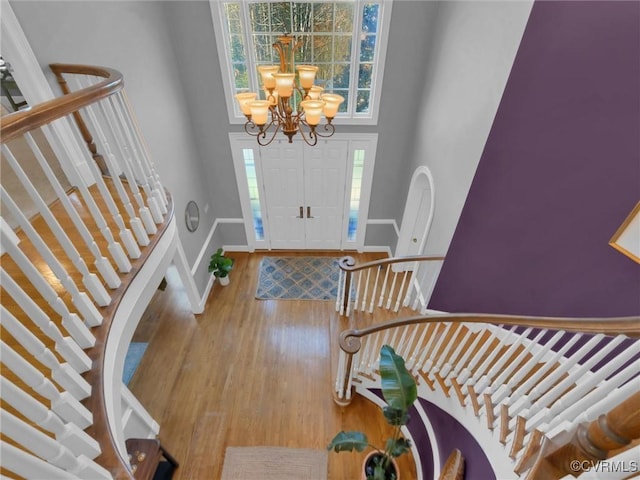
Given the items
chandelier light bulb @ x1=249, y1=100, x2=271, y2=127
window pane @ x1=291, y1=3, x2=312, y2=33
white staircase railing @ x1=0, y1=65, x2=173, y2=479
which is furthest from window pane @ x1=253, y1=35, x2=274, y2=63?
white staircase railing @ x1=0, y1=65, x2=173, y2=479

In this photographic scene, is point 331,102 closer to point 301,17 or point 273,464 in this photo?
point 301,17

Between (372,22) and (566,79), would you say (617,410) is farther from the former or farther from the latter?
(372,22)

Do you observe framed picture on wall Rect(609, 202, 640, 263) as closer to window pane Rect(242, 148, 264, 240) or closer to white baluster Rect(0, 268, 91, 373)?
white baluster Rect(0, 268, 91, 373)

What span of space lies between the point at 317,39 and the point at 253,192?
251cm

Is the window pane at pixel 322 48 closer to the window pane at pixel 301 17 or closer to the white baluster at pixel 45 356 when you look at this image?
the window pane at pixel 301 17

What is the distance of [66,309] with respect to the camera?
1.33 metres

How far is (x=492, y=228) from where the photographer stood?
2.69 meters

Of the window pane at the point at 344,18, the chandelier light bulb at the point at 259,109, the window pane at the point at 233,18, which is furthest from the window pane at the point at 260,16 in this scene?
the chandelier light bulb at the point at 259,109

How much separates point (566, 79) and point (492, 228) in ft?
3.87

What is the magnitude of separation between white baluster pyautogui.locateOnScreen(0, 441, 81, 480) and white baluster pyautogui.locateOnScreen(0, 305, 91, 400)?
1.04 feet

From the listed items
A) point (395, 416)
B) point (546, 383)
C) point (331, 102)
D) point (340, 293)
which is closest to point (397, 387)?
point (395, 416)

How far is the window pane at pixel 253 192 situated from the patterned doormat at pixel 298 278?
0.57 meters

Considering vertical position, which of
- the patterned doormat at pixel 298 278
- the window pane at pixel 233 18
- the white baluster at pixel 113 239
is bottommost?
the patterned doormat at pixel 298 278

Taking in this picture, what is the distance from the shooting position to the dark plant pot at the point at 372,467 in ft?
9.07
